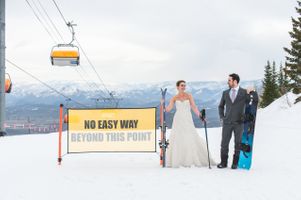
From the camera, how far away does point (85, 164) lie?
891cm

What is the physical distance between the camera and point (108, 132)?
8984 millimetres

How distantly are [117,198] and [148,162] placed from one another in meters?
4.05

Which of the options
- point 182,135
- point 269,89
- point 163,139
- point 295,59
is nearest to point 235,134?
point 182,135

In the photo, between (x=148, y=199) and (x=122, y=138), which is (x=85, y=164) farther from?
(x=148, y=199)

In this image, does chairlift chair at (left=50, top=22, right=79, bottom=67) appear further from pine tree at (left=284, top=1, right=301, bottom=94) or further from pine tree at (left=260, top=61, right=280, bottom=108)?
pine tree at (left=260, top=61, right=280, bottom=108)

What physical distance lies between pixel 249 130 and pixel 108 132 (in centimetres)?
327

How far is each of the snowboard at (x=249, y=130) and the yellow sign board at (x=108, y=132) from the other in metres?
2.16

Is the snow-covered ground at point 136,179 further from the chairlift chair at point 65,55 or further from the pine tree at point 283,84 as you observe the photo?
the pine tree at point 283,84

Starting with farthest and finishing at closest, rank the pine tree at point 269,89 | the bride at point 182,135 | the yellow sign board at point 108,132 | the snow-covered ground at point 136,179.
Answer: the pine tree at point 269,89 < the yellow sign board at point 108,132 < the bride at point 182,135 < the snow-covered ground at point 136,179

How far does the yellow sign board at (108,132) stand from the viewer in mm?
8969

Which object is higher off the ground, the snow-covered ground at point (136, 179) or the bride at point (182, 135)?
the bride at point (182, 135)

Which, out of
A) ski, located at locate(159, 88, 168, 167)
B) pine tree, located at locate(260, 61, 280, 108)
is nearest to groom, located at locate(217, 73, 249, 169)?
ski, located at locate(159, 88, 168, 167)

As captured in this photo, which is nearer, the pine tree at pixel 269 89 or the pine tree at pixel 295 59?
the pine tree at pixel 295 59

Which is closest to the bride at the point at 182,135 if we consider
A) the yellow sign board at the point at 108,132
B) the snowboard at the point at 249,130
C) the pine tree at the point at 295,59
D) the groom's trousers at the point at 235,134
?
the groom's trousers at the point at 235,134
